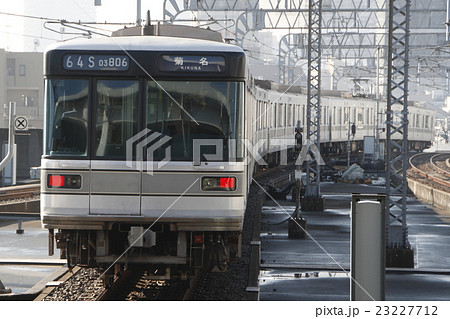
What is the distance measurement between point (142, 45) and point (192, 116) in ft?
3.36

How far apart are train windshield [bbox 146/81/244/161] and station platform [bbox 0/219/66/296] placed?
10.5 feet

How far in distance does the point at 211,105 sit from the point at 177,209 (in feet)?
4.07

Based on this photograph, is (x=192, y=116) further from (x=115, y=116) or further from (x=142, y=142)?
(x=115, y=116)

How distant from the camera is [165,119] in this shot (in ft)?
34.7

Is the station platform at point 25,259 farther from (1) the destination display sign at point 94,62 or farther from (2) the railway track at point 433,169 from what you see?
(2) the railway track at point 433,169

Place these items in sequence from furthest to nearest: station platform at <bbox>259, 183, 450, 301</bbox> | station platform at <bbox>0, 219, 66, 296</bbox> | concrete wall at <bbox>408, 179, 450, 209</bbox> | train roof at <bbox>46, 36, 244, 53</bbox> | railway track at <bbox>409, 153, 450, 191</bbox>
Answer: railway track at <bbox>409, 153, 450, 191</bbox>, concrete wall at <bbox>408, 179, 450, 209</bbox>, station platform at <bbox>0, 219, 66, 296</bbox>, station platform at <bbox>259, 183, 450, 301</bbox>, train roof at <bbox>46, 36, 244, 53</bbox>

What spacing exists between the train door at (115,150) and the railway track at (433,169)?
23.3m

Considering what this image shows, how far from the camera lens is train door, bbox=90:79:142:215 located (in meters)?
10.5

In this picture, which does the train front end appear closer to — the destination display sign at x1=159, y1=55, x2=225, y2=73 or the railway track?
the destination display sign at x1=159, y1=55, x2=225, y2=73

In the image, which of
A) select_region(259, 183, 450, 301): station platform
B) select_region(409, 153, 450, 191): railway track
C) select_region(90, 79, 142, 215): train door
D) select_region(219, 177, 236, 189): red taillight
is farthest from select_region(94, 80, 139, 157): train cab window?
select_region(409, 153, 450, 191): railway track

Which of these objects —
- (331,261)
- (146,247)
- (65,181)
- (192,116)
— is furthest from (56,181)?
(331,261)

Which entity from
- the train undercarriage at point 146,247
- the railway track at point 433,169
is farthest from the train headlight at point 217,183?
the railway track at point 433,169
